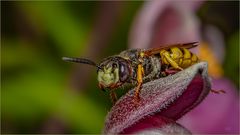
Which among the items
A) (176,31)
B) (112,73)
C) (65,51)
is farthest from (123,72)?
(65,51)

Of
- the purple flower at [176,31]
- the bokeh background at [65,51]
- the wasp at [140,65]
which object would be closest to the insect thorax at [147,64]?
the wasp at [140,65]

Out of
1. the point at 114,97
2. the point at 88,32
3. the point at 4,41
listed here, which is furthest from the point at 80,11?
the point at 114,97

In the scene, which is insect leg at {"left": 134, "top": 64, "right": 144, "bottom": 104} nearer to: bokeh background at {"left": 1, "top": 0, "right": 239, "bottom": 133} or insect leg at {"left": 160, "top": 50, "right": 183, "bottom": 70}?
insect leg at {"left": 160, "top": 50, "right": 183, "bottom": 70}

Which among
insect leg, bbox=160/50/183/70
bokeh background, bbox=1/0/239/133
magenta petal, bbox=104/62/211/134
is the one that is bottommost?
bokeh background, bbox=1/0/239/133

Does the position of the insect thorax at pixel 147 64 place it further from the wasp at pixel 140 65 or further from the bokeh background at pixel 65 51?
the bokeh background at pixel 65 51

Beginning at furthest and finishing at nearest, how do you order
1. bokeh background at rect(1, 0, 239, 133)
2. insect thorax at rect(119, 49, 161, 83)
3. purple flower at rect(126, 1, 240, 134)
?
bokeh background at rect(1, 0, 239, 133) < purple flower at rect(126, 1, 240, 134) < insect thorax at rect(119, 49, 161, 83)

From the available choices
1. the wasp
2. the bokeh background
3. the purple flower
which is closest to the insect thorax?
the wasp

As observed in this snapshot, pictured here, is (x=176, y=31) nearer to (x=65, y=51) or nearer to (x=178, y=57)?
(x=65, y=51)
